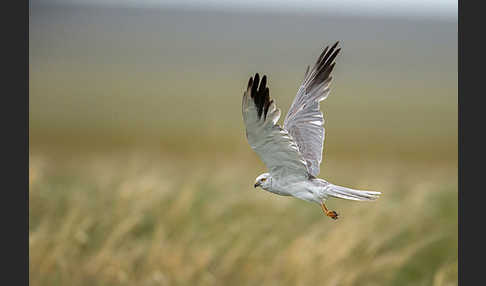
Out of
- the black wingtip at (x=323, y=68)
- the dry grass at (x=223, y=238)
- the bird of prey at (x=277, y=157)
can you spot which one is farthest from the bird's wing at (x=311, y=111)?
the dry grass at (x=223, y=238)

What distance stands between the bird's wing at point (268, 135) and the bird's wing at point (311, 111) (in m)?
0.73

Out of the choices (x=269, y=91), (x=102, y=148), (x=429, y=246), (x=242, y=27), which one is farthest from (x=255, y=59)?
(x=269, y=91)

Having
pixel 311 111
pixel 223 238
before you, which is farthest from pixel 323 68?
pixel 223 238

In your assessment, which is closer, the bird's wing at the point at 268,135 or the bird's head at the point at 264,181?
the bird's wing at the point at 268,135

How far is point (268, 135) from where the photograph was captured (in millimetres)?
2404

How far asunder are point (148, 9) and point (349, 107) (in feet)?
93.1

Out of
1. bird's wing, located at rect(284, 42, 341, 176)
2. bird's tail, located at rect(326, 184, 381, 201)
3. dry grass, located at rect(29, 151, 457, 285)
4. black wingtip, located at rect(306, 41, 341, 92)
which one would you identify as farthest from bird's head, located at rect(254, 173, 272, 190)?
dry grass, located at rect(29, 151, 457, 285)

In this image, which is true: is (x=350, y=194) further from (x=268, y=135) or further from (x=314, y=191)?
(x=268, y=135)

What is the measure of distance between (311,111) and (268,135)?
130cm

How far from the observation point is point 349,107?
23.8 meters

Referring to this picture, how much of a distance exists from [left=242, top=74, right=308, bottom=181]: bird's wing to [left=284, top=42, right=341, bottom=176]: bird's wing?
2.41ft

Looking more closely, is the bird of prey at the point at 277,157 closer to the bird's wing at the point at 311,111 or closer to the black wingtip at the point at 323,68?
the bird's wing at the point at 311,111

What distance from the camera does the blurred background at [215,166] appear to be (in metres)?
5.50

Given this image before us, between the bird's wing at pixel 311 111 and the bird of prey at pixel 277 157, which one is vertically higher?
the bird's wing at pixel 311 111
